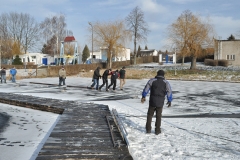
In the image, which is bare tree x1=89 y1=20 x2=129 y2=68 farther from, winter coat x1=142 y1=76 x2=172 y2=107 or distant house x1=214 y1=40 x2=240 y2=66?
winter coat x1=142 y1=76 x2=172 y2=107

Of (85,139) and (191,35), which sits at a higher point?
(191,35)

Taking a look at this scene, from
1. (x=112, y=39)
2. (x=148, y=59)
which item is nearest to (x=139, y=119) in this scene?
(x=112, y=39)

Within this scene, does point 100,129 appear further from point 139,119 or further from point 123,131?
point 139,119

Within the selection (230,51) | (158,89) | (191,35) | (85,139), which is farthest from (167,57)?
(85,139)

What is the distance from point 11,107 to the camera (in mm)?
11148

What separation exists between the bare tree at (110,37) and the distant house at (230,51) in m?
17.3

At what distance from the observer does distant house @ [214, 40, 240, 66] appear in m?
44.5

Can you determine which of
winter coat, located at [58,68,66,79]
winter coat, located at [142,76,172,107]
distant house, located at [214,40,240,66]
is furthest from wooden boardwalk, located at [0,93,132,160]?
distant house, located at [214,40,240,66]

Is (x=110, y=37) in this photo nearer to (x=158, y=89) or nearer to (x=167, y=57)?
(x=167, y=57)

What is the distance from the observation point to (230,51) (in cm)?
4572

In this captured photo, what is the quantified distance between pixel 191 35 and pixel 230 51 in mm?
17313

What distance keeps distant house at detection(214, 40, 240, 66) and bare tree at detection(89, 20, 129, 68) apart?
17.3 meters

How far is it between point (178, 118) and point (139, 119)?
141cm

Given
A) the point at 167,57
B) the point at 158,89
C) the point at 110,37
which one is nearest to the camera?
the point at 158,89
